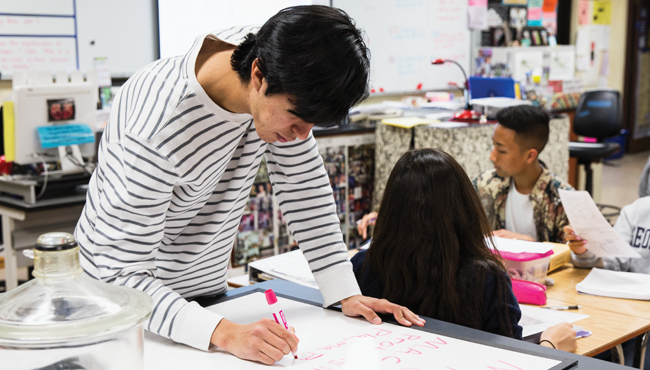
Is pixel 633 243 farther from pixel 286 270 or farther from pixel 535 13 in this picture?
pixel 535 13

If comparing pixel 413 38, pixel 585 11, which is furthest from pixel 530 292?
pixel 585 11

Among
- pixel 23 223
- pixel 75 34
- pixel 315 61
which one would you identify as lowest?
pixel 23 223

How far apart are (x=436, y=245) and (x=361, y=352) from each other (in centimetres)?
43

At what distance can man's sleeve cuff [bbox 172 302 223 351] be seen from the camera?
96 centimetres

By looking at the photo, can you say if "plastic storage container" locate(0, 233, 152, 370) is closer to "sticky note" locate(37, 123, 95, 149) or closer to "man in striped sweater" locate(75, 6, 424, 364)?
"man in striped sweater" locate(75, 6, 424, 364)

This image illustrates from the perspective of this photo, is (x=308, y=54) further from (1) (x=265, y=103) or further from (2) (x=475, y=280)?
(2) (x=475, y=280)

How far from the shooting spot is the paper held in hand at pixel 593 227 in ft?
→ 5.97

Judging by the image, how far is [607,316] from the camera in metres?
1.58

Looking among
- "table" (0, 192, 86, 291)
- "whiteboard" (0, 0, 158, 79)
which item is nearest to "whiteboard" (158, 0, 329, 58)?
"whiteboard" (0, 0, 158, 79)

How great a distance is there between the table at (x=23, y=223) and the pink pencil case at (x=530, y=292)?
1726 mm

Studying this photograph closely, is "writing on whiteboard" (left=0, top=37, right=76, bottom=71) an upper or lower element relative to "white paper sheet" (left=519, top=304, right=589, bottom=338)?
upper

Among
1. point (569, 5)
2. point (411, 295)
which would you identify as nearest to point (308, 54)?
point (411, 295)

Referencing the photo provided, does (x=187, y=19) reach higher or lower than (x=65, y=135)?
higher

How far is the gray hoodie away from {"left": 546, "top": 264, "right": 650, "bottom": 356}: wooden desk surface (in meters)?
0.08
